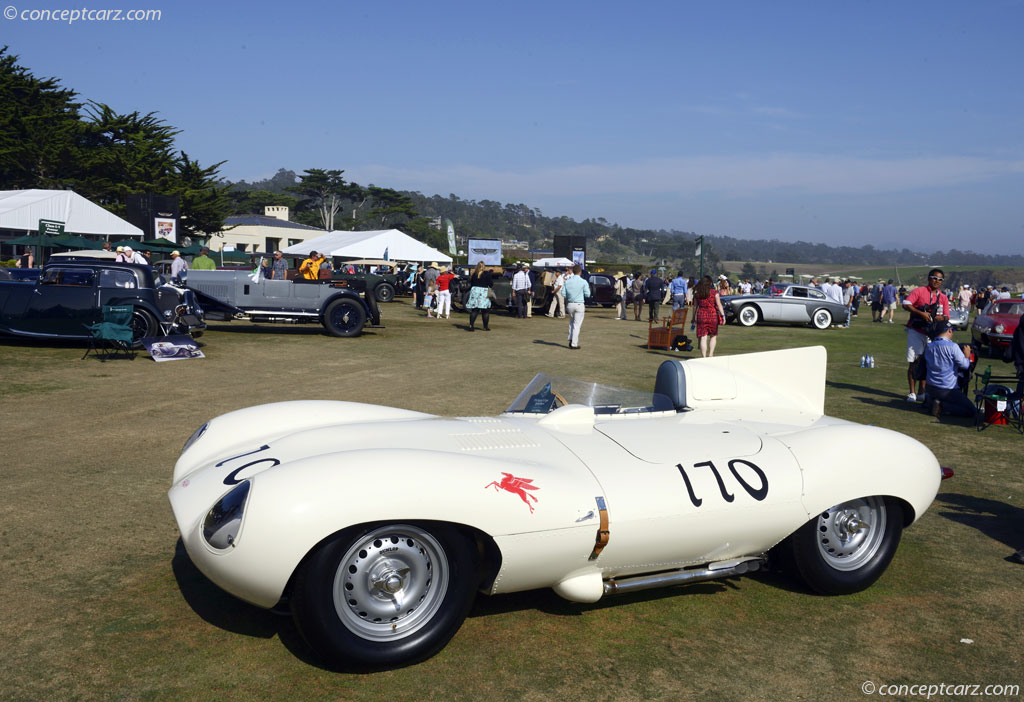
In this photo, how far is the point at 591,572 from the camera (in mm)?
3730

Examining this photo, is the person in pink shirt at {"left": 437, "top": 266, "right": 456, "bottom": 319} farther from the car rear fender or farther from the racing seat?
the car rear fender

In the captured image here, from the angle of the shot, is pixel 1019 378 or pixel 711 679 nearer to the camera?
pixel 711 679

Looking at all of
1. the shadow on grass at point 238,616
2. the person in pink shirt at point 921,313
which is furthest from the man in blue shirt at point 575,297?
the shadow on grass at point 238,616

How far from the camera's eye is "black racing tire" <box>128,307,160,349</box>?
13141 mm

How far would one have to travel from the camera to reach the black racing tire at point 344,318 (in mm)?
17031

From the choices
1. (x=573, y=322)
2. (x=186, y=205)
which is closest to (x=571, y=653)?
(x=573, y=322)

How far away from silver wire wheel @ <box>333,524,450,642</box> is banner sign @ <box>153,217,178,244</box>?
1617 inches

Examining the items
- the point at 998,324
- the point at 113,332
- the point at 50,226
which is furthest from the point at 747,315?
the point at 50,226

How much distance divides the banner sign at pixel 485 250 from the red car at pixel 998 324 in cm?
2261

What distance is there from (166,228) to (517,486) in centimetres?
4173

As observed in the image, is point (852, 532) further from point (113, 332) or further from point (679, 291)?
point (679, 291)

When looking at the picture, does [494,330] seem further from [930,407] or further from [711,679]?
[711,679]

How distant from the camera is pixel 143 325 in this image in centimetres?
1324

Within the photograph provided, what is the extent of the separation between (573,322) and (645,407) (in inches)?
454
